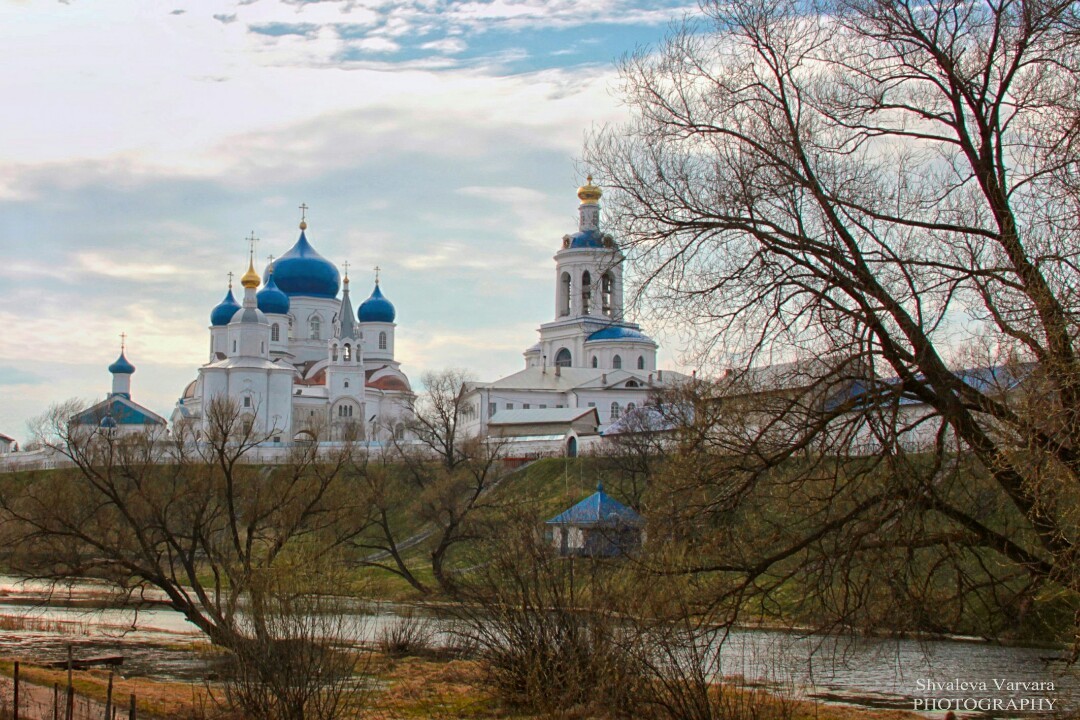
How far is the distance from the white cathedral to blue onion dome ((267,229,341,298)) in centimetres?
6

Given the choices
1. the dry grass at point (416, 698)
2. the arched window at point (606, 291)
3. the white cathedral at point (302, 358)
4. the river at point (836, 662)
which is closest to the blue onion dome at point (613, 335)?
the white cathedral at point (302, 358)

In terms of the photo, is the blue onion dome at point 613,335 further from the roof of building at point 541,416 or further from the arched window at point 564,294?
the roof of building at point 541,416

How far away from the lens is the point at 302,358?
221 feet

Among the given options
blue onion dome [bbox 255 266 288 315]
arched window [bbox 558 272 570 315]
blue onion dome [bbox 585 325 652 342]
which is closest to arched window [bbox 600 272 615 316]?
blue onion dome [bbox 585 325 652 342]

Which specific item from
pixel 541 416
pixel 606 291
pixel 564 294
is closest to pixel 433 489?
pixel 606 291

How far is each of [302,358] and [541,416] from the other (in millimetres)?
17770

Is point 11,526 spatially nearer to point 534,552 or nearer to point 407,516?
point 534,552

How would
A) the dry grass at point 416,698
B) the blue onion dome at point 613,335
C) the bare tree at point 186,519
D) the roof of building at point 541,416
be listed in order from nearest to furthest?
the dry grass at point 416,698 < the bare tree at point 186,519 < the roof of building at point 541,416 < the blue onion dome at point 613,335

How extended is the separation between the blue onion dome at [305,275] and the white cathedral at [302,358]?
0.06 m

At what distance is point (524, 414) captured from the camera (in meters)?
57.0

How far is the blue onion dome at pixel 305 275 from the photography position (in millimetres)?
68562

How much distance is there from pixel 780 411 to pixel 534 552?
12.6ft

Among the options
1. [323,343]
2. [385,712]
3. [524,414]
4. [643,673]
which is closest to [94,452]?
[385,712]

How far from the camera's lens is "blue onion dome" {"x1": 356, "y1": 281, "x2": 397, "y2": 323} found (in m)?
69.6
